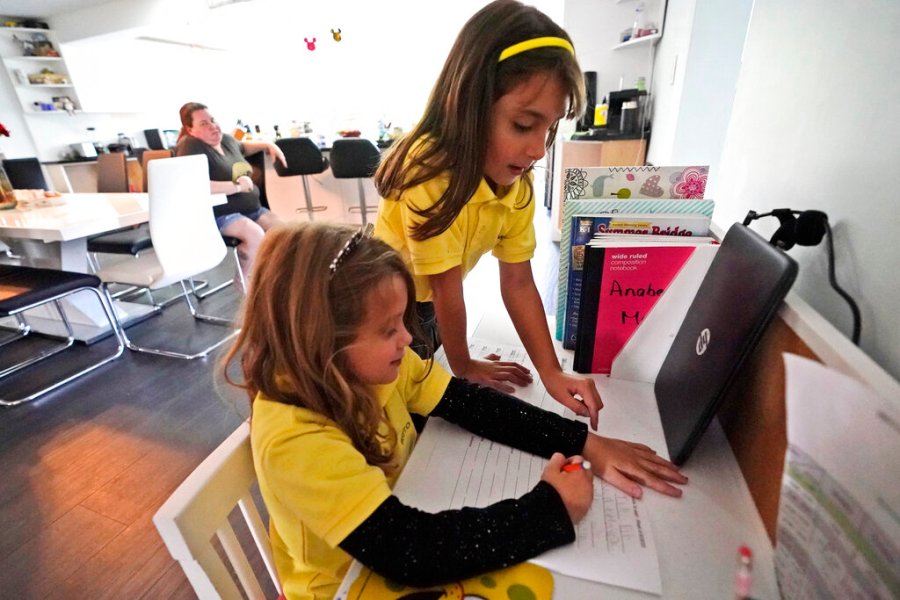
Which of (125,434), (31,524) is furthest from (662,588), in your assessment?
(125,434)

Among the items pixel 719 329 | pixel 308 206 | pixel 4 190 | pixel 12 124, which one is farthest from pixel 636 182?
pixel 12 124

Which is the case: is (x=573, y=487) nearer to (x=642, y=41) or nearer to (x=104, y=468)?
(x=104, y=468)

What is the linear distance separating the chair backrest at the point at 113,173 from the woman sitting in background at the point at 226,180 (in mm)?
791

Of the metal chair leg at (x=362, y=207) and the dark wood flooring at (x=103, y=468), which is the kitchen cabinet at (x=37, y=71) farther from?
the dark wood flooring at (x=103, y=468)

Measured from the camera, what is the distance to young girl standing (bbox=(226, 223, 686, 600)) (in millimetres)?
429

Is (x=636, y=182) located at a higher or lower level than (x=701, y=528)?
higher

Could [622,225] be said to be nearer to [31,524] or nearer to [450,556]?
[450,556]

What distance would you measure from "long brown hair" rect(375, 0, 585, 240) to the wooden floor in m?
0.69

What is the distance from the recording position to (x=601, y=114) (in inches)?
112

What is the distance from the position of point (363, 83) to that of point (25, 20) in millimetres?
3881

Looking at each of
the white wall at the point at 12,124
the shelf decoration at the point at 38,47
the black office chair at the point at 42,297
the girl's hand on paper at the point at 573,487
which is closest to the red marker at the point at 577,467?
the girl's hand on paper at the point at 573,487

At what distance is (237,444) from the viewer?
0.50 m

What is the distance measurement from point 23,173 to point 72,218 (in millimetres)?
2558

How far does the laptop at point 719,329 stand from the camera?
43 centimetres
